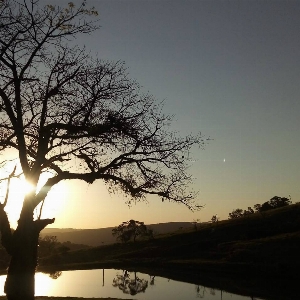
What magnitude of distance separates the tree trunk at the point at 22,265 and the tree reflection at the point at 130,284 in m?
26.9

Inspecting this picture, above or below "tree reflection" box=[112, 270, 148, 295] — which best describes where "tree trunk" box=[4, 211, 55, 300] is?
above

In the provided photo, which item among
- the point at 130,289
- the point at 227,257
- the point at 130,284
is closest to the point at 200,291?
the point at 130,289

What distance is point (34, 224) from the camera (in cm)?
1587

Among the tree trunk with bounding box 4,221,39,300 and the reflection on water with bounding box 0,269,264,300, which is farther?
the reflection on water with bounding box 0,269,264,300

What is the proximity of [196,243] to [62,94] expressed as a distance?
75.8m

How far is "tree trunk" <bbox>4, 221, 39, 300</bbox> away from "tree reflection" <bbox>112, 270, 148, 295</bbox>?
2688 cm

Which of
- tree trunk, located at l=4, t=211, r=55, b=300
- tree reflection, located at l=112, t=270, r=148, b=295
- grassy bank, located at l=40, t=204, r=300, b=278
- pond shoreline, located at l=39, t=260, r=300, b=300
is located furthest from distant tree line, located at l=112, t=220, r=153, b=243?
tree trunk, located at l=4, t=211, r=55, b=300

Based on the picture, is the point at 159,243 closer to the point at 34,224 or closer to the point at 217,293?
the point at 217,293

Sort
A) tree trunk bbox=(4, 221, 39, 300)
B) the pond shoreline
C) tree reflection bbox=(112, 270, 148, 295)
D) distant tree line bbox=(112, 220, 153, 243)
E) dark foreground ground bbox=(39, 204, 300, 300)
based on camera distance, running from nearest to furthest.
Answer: tree trunk bbox=(4, 221, 39, 300) < the pond shoreline < tree reflection bbox=(112, 270, 148, 295) < dark foreground ground bbox=(39, 204, 300, 300) < distant tree line bbox=(112, 220, 153, 243)

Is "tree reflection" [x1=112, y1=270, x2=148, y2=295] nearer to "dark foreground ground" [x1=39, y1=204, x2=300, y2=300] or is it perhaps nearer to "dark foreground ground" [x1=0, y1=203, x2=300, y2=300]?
"dark foreground ground" [x1=0, y1=203, x2=300, y2=300]

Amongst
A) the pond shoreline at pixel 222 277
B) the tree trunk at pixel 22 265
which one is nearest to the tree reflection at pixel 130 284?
the pond shoreline at pixel 222 277

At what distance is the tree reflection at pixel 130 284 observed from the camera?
4255 centimetres

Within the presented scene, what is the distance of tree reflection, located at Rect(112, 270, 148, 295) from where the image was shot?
42550 mm

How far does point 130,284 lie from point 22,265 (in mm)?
33864
